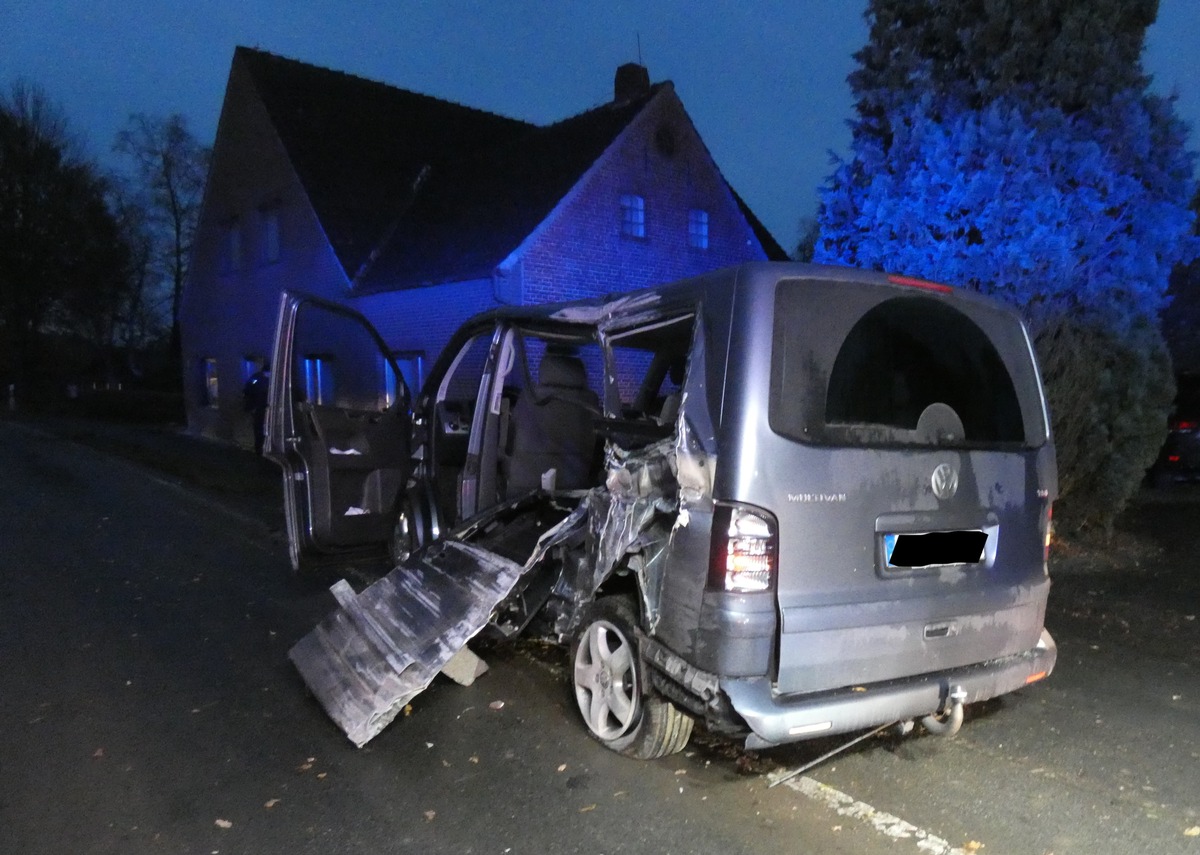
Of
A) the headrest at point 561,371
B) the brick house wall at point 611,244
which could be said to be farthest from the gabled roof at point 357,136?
the headrest at point 561,371

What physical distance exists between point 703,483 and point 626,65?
51.7ft

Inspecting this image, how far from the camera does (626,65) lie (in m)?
17.4

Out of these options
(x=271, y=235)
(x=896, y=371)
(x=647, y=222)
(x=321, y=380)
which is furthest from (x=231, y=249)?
(x=896, y=371)

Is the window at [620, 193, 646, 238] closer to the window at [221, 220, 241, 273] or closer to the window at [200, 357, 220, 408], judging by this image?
the window at [221, 220, 241, 273]

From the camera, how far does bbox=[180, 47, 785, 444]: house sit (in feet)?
46.1

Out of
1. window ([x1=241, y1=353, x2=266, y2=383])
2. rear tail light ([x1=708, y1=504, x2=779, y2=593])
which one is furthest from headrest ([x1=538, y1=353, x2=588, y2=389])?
window ([x1=241, y1=353, x2=266, y2=383])

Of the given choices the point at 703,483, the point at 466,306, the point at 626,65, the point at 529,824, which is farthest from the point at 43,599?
the point at 626,65

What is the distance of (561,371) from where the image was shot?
5.84 m

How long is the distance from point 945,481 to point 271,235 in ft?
58.0

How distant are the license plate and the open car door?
4.09m

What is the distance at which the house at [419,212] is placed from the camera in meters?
14.0

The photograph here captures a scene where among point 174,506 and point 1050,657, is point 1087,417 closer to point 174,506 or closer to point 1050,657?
point 1050,657

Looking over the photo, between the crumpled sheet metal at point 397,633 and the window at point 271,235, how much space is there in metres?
15.1

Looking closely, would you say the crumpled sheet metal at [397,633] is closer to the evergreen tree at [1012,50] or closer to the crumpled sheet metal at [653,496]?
the crumpled sheet metal at [653,496]
